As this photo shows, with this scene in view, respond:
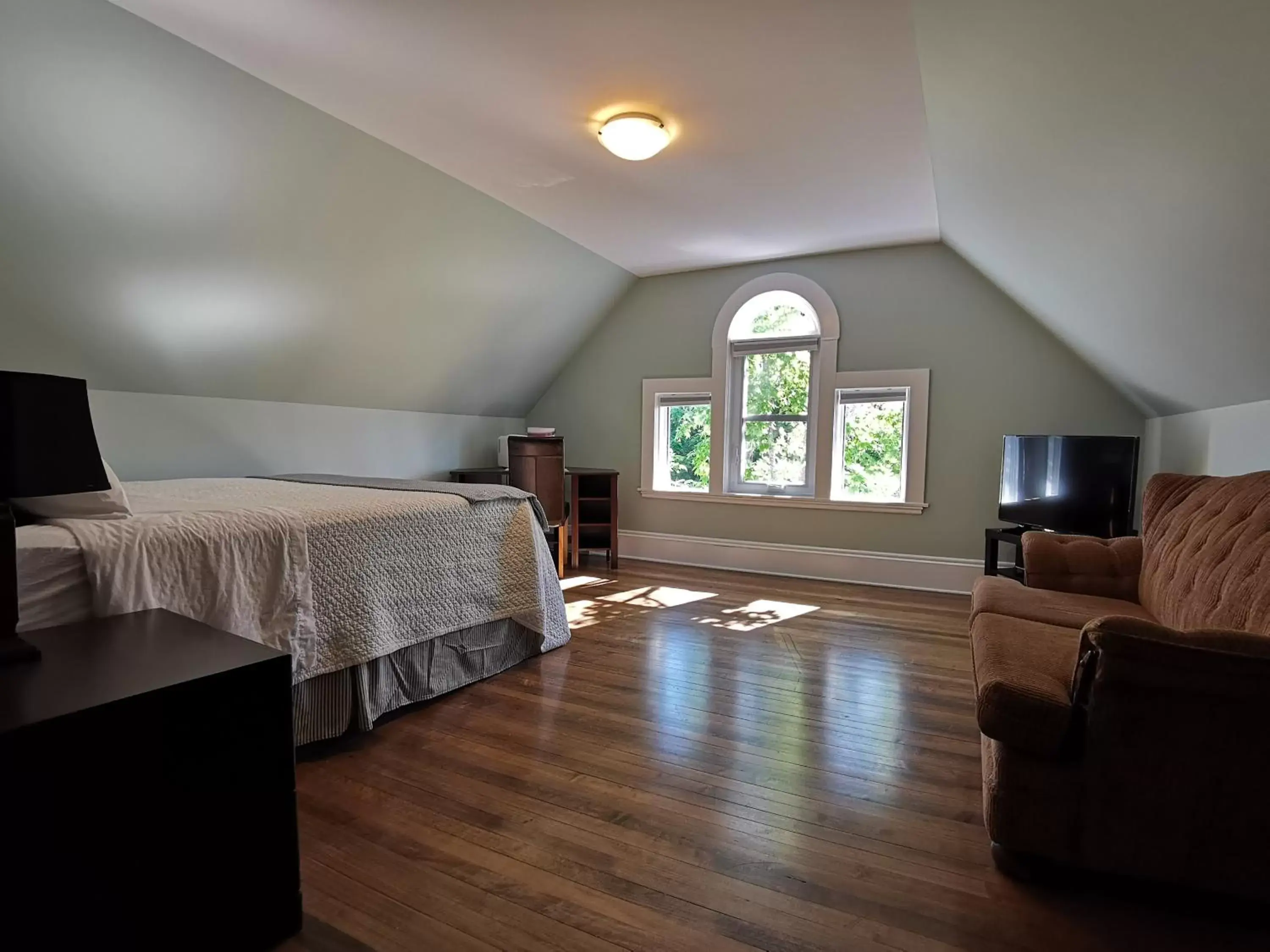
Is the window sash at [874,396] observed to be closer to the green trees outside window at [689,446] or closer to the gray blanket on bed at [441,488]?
the green trees outside window at [689,446]

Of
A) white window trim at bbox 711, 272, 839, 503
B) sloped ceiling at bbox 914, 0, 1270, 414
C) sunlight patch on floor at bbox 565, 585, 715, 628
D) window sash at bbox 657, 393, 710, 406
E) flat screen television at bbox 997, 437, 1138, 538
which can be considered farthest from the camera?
window sash at bbox 657, 393, 710, 406

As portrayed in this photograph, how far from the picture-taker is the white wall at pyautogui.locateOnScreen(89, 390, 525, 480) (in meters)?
3.29

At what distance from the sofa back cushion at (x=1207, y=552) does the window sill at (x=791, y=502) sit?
77.4 inches

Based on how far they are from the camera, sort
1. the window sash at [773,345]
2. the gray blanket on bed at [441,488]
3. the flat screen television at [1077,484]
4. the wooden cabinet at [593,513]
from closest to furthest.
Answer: the gray blanket on bed at [441,488] < the flat screen television at [1077,484] < the window sash at [773,345] < the wooden cabinet at [593,513]

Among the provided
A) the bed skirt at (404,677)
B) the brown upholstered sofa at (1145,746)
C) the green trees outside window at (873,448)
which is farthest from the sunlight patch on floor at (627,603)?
the brown upholstered sofa at (1145,746)

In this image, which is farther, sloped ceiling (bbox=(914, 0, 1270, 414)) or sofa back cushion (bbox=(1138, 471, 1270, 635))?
sofa back cushion (bbox=(1138, 471, 1270, 635))

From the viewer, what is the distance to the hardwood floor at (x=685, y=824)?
1379 mm

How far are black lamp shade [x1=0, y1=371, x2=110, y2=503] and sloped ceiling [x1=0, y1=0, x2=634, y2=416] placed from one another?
1.39 meters

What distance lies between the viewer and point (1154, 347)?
2.90m

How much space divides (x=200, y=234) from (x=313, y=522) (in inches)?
62.8

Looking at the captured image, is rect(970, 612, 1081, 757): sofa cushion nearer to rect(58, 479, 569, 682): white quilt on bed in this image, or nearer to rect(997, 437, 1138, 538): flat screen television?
rect(58, 479, 569, 682): white quilt on bed

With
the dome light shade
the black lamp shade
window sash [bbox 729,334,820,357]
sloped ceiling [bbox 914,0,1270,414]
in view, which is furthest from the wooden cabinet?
the black lamp shade

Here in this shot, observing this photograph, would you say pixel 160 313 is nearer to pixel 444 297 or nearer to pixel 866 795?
pixel 444 297

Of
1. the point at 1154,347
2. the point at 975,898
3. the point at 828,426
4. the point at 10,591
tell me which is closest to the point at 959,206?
the point at 1154,347
